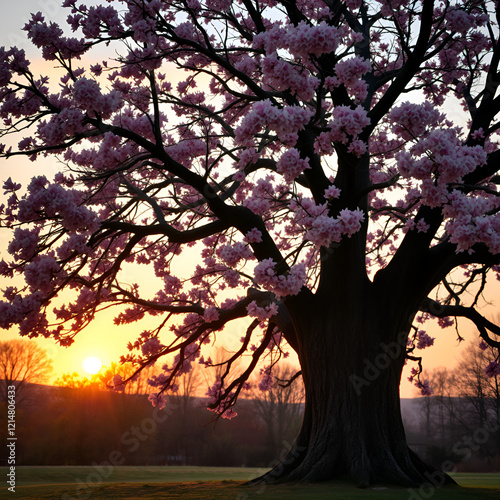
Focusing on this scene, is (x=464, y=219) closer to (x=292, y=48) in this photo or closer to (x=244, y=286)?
(x=292, y=48)

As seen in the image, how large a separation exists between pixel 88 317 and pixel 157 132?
11.5ft

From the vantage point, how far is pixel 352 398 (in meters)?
7.79

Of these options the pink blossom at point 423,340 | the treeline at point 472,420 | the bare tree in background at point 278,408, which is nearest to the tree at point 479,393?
the treeline at point 472,420

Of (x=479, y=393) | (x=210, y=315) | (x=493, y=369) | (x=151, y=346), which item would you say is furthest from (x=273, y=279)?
(x=479, y=393)

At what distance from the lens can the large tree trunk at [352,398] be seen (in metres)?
Result: 7.47

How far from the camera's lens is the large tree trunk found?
7469mm

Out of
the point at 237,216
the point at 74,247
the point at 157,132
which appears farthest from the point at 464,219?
the point at 74,247

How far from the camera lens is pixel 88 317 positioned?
27.9 ft

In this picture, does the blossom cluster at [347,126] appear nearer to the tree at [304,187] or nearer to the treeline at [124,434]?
the tree at [304,187]

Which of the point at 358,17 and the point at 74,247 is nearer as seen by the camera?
the point at 74,247

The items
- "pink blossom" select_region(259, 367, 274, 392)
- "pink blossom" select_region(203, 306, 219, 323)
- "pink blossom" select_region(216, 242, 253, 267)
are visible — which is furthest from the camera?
"pink blossom" select_region(259, 367, 274, 392)

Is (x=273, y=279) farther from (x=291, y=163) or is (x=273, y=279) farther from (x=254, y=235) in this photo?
(x=254, y=235)

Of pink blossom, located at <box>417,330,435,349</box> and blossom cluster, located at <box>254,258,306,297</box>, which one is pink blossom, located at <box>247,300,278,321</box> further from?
pink blossom, located at <box>417,330,435,349</box>

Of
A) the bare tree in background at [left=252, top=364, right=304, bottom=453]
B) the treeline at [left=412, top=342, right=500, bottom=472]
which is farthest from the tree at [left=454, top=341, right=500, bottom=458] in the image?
the bare tree in background at [left=252, top=364, right=304, bottom=453]
